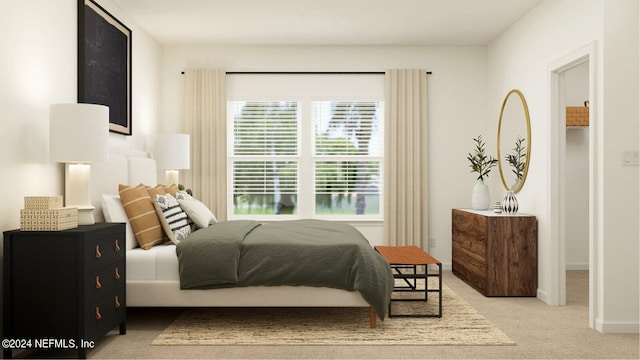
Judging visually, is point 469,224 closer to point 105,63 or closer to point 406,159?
point 406,159

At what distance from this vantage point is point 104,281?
3061 mm

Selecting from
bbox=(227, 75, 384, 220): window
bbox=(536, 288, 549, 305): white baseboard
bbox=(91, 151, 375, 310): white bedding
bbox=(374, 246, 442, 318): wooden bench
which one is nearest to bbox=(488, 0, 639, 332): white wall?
bbox=(536, 288, 549, 305): white baseboard

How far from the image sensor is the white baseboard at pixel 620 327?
348cm

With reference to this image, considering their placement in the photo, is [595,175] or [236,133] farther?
[236,133]

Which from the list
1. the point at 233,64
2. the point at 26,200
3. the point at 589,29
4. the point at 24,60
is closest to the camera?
the point at 26,200

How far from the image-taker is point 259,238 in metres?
3.60

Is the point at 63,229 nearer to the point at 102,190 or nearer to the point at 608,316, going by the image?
the point at 102,190

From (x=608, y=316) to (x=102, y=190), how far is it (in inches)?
152

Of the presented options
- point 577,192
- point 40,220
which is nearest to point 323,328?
point 40,220

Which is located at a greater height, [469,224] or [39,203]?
[39,203]

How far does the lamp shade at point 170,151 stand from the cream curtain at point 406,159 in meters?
2.32

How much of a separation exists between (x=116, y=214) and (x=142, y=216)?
0.19m

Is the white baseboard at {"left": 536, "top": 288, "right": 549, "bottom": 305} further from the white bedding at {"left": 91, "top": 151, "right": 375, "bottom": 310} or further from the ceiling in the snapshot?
the ceiling

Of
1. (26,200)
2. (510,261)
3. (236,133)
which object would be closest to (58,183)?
(26,200)
